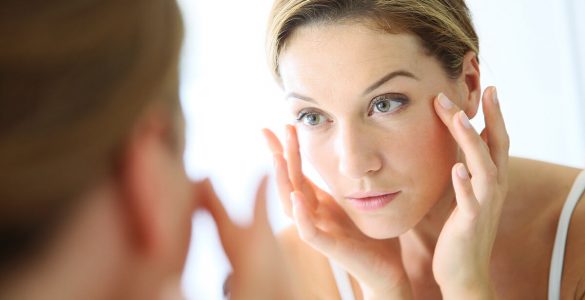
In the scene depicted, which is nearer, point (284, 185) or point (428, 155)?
point (428, 155)

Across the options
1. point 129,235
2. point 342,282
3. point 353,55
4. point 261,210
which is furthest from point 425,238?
point 129,235

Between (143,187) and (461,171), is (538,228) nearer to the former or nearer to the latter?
(461,171)

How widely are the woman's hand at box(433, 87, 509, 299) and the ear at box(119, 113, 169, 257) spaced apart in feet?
2.54

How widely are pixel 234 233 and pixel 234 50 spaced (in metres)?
1.36

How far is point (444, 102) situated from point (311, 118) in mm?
263

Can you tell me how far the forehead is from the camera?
3.89ft

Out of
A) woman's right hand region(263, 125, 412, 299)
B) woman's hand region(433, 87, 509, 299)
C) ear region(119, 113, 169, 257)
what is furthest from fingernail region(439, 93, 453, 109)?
ear region(119, 113, 169, 257)

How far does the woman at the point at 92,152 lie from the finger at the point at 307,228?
749 millimetres

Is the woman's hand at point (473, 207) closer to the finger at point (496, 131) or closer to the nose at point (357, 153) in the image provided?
the finger at point (496, 131)

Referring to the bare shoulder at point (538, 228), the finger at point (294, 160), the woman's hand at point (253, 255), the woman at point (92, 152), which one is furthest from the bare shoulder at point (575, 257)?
the woman at point (92, 152)

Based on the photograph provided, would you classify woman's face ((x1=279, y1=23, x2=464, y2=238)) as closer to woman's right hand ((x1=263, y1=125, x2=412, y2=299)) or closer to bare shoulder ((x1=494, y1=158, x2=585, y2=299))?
woman's right hand ((x1=263, y1=125, x2=412, y2=299))

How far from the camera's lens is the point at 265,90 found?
1.95 meters

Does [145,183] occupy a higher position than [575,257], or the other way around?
[145,183]

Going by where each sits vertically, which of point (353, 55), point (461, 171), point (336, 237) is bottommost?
point (336, 237)
